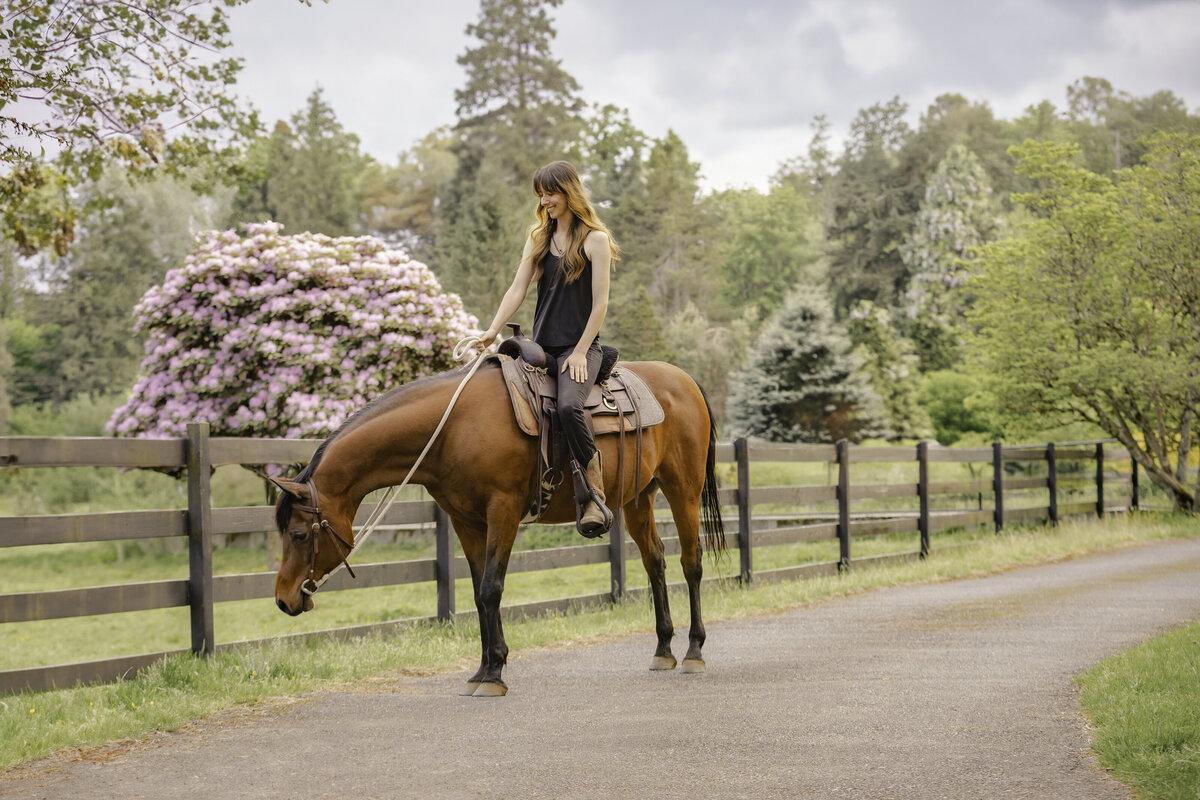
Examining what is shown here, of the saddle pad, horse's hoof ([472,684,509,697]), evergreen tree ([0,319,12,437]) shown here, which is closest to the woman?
the saddle pad

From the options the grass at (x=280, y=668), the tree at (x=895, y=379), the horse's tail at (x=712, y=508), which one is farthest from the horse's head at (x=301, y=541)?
the tree at (x=895, y=379)

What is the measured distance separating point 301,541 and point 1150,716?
12.6 feet

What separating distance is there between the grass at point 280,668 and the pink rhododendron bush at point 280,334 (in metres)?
7.08

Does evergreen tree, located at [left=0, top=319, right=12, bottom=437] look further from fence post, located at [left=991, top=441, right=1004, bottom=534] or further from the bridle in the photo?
the bridle

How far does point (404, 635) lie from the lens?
7.54 metres

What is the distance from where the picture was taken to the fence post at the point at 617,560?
9.37m

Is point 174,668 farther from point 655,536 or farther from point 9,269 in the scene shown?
Result: point 9,269

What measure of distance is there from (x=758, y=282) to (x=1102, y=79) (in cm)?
2157

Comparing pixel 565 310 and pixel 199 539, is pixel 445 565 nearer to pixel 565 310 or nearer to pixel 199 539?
pixel 199 539

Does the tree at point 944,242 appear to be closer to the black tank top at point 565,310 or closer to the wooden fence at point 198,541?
the wooden fence at point 198,541

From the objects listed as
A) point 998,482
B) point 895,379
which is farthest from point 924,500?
point 895,379

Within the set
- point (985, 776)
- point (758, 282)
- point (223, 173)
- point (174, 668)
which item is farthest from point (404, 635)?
point (758, 282)

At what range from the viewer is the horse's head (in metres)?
5.39

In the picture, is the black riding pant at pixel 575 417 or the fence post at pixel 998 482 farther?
the fence post at pixel 998 482
